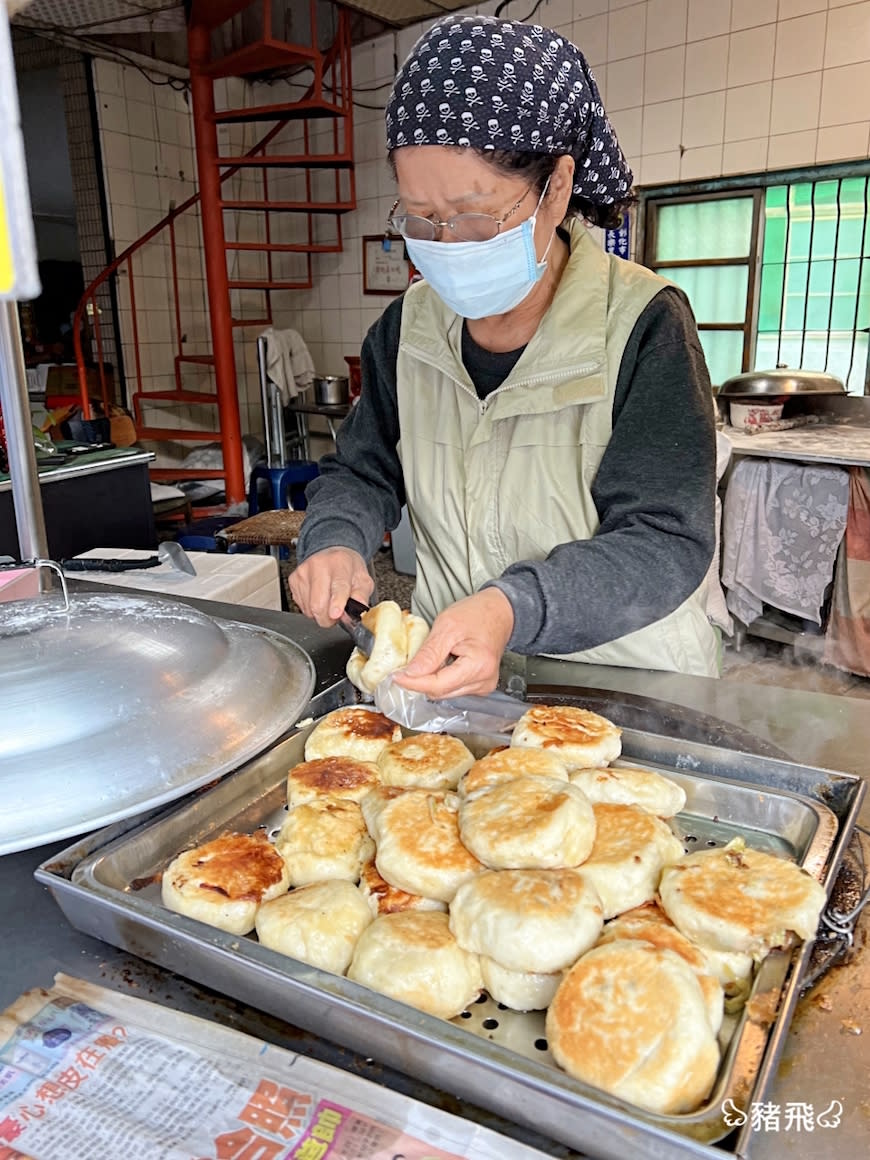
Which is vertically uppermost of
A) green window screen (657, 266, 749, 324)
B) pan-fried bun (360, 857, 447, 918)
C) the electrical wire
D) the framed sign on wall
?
the electrical wire

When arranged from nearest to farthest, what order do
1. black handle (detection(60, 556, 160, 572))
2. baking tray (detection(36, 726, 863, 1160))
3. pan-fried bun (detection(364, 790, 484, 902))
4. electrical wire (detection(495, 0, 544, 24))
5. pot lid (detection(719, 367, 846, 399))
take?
baking tray (detection(36, 726, 863, 1160)) → pan-fried bun (detection(364, 790, 484, 902)) → black handle (detection(60, 556, 160, 572)) → pot lid (detection(719, 367, 846, 399)) → electrical wire (detection(495, 0, 544, 24))

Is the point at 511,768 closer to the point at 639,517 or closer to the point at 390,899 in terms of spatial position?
the point at 390,899

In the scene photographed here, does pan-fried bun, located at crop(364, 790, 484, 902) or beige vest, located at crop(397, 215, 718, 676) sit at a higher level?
beige vest, located at crop(397, 215, 718, 676)

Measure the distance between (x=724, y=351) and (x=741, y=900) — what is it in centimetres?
506

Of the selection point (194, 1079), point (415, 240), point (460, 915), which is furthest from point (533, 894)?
point (415, 240)

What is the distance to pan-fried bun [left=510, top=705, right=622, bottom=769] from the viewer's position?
994mm

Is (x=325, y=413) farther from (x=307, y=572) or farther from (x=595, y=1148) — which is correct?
(x=595, y=1148)

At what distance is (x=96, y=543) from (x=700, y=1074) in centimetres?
367

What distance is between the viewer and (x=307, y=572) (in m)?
1.40

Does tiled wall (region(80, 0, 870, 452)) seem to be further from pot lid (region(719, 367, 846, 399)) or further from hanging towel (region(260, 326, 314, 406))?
pot lid (region(719, 367, 846, 399))

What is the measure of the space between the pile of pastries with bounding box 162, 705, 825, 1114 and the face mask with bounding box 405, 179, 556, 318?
0.76 m

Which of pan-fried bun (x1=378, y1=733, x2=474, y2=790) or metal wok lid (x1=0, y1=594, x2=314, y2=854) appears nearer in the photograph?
metal wok lid (x1=0, y1=594, x2=314, y2=854)

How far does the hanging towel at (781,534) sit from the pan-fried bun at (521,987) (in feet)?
11.4

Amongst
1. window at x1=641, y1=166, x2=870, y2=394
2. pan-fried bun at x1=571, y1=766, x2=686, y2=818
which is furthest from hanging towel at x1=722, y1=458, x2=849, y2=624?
pan-fried bun at x1=571, y1=766, x2=686, y2=818
